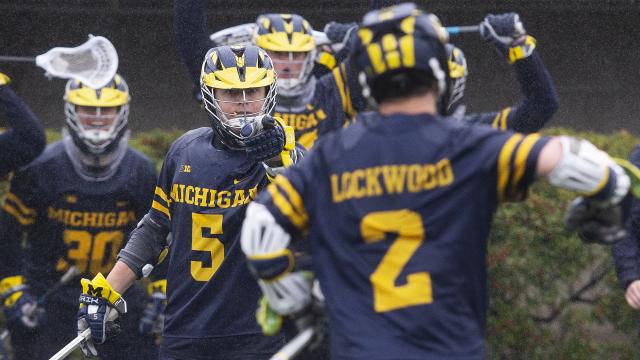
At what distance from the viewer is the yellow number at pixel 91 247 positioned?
7070mm

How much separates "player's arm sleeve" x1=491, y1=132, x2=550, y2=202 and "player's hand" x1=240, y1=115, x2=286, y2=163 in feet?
4.99

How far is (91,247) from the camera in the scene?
7.09 metres

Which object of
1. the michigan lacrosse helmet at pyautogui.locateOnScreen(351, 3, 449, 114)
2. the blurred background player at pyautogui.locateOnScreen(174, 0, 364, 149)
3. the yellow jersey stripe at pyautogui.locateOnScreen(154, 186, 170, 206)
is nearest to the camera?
the michigan lacrosse helmet at pyautogui.locateOnScreen(351, 3, 449, 114)

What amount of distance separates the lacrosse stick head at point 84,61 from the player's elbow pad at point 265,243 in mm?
3816

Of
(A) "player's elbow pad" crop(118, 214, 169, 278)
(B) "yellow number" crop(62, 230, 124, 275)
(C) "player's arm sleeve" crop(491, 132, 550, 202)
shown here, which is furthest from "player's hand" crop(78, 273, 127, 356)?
(C) "player's arm sleeve" crop(491, 132, 550, 202)

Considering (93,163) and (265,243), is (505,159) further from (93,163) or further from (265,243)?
(93,163)

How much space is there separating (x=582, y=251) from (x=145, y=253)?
3053 mm

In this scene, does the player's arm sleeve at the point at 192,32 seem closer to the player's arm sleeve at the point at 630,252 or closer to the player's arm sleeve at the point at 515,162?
the player's arm sleeve at the point at 630,252

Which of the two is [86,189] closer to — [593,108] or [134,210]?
[134,210]

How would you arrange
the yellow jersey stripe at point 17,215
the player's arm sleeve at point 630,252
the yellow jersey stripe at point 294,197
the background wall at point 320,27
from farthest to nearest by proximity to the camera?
the background wall at point 320,27 < the yellow jersey stripe at point 17,215 < the player's arm sleeve at point 630,252 < the yellow jersey stripe at point 294,197

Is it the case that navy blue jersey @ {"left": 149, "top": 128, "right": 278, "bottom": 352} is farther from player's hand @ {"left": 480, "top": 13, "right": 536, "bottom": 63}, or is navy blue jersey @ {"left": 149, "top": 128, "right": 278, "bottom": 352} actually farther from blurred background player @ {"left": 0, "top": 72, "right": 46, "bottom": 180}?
blurred background player @ {"left": 0, "top": 72, "right": 46, "bottom": 180}

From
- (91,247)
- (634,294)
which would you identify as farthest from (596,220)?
(91,247)

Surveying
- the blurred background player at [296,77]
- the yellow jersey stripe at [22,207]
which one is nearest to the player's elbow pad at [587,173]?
the blurred background player at [296,77]

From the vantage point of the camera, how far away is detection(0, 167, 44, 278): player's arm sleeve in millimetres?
7082
